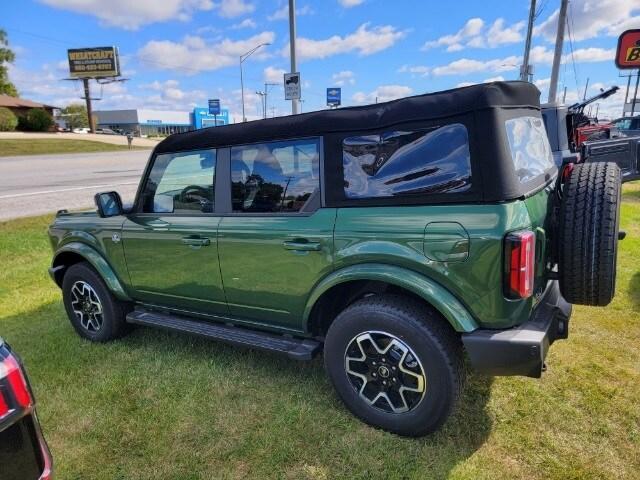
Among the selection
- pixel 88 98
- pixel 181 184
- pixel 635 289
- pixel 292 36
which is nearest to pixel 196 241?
pixel 181 184

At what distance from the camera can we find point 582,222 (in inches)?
99.7

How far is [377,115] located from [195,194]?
1.56 m

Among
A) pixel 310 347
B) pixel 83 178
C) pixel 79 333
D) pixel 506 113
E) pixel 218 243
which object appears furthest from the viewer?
pixel 83 178

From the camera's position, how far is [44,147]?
33562 millimetres

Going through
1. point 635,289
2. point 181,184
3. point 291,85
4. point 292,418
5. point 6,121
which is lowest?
point 292,418

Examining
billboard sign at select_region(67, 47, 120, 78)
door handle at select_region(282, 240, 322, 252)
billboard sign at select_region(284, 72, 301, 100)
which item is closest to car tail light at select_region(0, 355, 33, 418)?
door handle at select_region(282, 240, 322, 252)

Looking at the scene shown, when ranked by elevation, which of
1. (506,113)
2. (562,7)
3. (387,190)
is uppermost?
(562,7)

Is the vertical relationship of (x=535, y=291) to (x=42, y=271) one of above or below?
above

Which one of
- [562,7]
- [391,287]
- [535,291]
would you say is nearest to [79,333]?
[391,287]

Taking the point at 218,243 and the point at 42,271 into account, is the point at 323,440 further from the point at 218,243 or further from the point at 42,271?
the point at 42,271

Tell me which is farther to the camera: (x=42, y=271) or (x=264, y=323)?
(x=42, y=271)

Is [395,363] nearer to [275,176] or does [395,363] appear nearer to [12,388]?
[275,176]

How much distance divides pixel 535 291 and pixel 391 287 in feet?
2.62

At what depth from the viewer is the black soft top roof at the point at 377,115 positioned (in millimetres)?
2377
